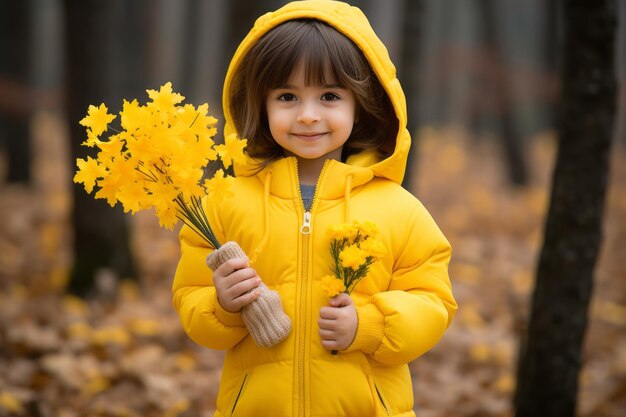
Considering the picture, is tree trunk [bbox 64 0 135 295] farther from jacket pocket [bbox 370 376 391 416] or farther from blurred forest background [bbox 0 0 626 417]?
jacket pocket [bbox 370 376 391 416]

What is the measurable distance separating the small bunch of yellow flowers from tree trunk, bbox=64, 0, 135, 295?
167 inches

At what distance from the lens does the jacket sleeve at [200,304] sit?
7.68ft

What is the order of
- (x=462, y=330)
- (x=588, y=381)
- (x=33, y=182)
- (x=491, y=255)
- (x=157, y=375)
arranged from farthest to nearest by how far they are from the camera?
(x=33, y=182), (x=491, y=255), (x=462, y=330), (x=588, y=381), (x=157, y=375)

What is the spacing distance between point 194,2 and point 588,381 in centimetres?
1496

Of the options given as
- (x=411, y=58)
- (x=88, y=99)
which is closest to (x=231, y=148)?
(x=411, y=58)

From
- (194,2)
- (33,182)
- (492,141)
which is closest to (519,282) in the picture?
(33,182)

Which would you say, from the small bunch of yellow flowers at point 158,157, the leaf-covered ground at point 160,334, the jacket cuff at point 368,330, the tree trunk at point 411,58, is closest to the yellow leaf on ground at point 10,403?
the leaf-covered ground at point 160,334

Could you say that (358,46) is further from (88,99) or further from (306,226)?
(88,99)

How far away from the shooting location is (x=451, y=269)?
26.9 feet

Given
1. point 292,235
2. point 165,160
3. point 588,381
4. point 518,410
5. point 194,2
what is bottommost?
point 588,381

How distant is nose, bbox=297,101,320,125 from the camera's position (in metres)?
2.34

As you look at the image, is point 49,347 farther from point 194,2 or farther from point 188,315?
point 194,2

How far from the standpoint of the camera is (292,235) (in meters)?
2.38

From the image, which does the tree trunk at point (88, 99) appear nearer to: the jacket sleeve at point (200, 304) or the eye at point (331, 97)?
the jacket sleeve at point (200, 304)
